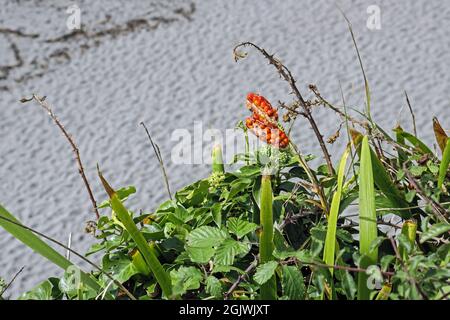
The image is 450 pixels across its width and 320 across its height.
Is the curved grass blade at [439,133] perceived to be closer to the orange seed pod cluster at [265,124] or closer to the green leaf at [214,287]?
the orange seed pod cluster at [265,124]

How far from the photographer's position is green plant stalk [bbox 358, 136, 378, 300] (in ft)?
2.06

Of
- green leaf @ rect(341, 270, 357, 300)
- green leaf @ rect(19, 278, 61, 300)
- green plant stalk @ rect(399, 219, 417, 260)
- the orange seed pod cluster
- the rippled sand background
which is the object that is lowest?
green leaf @ rect(341, 270, 357, 300)

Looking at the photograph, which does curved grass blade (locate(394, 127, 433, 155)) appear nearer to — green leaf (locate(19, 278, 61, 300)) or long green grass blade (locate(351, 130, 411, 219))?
long green grass blade (locate(351, 130, 411, 219))

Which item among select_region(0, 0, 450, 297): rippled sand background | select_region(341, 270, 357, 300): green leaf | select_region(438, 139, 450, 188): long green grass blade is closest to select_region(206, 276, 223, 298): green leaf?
select_region(341, 270, 357, 300): green leaf

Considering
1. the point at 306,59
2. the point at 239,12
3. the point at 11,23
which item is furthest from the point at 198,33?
the point at 11,23

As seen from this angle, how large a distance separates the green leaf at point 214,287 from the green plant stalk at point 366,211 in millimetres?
119

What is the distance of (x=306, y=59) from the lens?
190 cm

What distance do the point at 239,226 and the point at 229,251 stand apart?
0.03 metres

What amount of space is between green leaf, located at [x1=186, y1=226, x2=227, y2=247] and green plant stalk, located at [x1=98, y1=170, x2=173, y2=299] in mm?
47

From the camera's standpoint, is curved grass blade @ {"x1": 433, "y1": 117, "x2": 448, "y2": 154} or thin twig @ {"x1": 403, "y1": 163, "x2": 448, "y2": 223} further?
curved grass blade @ {"x1": 433, "y1": 117, "x2": 448, "y2": 154}

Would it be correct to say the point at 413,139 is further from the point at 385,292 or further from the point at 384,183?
the point at 385,292

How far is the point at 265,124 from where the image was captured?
754 mm
